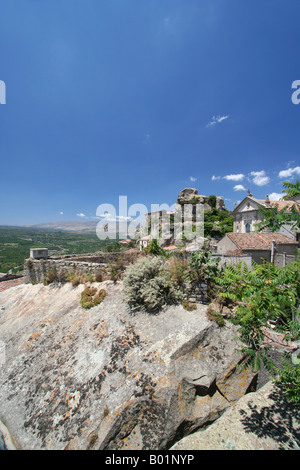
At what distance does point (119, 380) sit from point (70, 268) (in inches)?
217

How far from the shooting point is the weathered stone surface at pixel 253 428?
12.2ft

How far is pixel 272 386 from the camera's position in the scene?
514 cm

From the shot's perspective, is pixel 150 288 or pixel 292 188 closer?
pixel 292 188

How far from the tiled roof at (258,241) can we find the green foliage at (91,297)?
1549 centimetres

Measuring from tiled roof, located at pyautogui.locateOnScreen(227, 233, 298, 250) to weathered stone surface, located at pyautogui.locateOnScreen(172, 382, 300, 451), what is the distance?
1456cm

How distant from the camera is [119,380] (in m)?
4.04

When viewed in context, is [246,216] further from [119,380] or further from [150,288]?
[119,380]

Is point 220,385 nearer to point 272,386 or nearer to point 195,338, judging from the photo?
point 195,338

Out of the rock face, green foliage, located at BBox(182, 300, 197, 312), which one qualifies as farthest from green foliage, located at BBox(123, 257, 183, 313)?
the rock face

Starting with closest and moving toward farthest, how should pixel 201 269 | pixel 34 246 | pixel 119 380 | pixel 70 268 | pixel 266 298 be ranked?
pixel 266 298 → pixel 119 380 → pixel 201 269 → pixel 70 268 → pixel 34 246

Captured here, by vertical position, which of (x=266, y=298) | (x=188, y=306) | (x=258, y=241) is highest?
(x=266, y=298)

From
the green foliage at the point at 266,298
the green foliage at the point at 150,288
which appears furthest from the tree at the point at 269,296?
the green foliage at the point at 150,288

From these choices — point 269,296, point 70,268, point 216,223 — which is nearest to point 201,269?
point 269,296

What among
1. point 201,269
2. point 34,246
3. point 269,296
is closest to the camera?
A: point 269,296
